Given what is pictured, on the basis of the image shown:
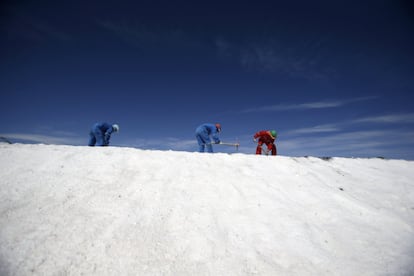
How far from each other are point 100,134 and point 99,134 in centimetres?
4

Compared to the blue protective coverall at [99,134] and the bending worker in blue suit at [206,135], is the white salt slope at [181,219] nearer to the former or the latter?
the bending worker in blue suit at [206,135]

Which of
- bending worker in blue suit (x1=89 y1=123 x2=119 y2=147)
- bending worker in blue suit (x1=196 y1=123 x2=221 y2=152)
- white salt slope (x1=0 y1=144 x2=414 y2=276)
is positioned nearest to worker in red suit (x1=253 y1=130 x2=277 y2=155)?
bending worker in blue suit (x1=196 y1=123 x2=221 y2=152)

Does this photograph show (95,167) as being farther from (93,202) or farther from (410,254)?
(410,254)

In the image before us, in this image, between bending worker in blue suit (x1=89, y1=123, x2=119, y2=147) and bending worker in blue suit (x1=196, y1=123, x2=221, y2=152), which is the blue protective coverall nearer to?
bending worker in blue suit (x1=89, y1=123, x2=119, y2=147)

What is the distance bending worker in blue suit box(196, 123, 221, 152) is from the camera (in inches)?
391

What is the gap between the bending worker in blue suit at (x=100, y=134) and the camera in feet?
34.1

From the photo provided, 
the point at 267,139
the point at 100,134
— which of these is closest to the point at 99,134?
the point at 100,134

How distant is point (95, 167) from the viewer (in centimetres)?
418

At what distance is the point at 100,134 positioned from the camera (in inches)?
411

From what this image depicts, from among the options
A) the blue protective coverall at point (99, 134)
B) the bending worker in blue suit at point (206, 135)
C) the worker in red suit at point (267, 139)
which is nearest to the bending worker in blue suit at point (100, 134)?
the blue protective coverall at point (99, 134)

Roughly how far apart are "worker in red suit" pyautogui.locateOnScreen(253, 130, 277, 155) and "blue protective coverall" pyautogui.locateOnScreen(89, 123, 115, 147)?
755cm

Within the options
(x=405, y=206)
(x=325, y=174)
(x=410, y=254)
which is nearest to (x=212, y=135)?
(x=325, y=174)

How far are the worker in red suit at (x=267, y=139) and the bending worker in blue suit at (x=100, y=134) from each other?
7507 millimetres

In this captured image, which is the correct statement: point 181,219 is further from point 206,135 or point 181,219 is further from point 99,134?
→ point 99,134
